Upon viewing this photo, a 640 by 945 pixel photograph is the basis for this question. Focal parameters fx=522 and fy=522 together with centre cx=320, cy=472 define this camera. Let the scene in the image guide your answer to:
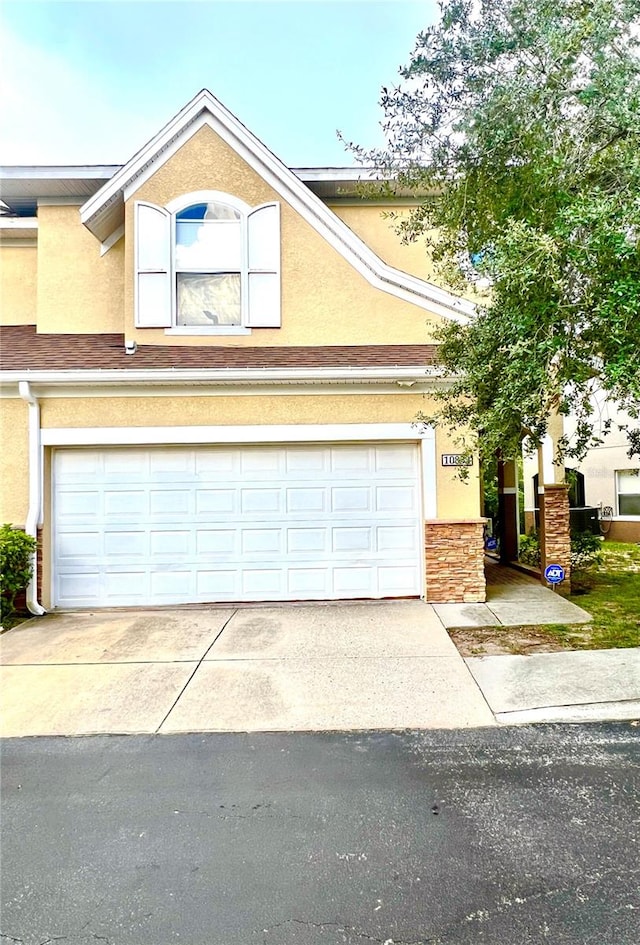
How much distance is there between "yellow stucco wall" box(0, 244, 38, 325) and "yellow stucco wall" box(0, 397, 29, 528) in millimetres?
2866

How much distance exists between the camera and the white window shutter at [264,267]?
28.5ft

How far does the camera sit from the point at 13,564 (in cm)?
744

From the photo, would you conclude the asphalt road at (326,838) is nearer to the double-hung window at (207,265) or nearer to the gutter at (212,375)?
the gutter at (212,375)

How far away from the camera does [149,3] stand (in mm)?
8312

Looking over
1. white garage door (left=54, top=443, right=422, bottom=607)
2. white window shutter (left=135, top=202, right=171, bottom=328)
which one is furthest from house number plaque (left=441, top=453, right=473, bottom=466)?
white window shutter (left=135, top=202, right=171, bottom=328)

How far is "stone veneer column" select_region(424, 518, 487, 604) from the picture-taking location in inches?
320

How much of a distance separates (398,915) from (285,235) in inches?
346

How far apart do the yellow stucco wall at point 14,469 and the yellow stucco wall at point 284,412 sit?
0.99m

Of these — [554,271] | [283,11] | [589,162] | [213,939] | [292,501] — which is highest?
[283,11]

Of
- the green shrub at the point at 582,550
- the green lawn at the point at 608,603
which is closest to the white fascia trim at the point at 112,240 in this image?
the green lawn at the point at 608,603

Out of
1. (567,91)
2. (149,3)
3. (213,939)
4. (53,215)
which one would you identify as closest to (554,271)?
(567,91)

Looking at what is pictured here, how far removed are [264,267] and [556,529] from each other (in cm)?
697

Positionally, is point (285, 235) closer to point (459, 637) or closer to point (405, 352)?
point (405, 352)

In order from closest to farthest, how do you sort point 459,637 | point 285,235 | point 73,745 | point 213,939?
1. point 213,939
2. point 73,745
3. point 459,637
4. point 285,235
